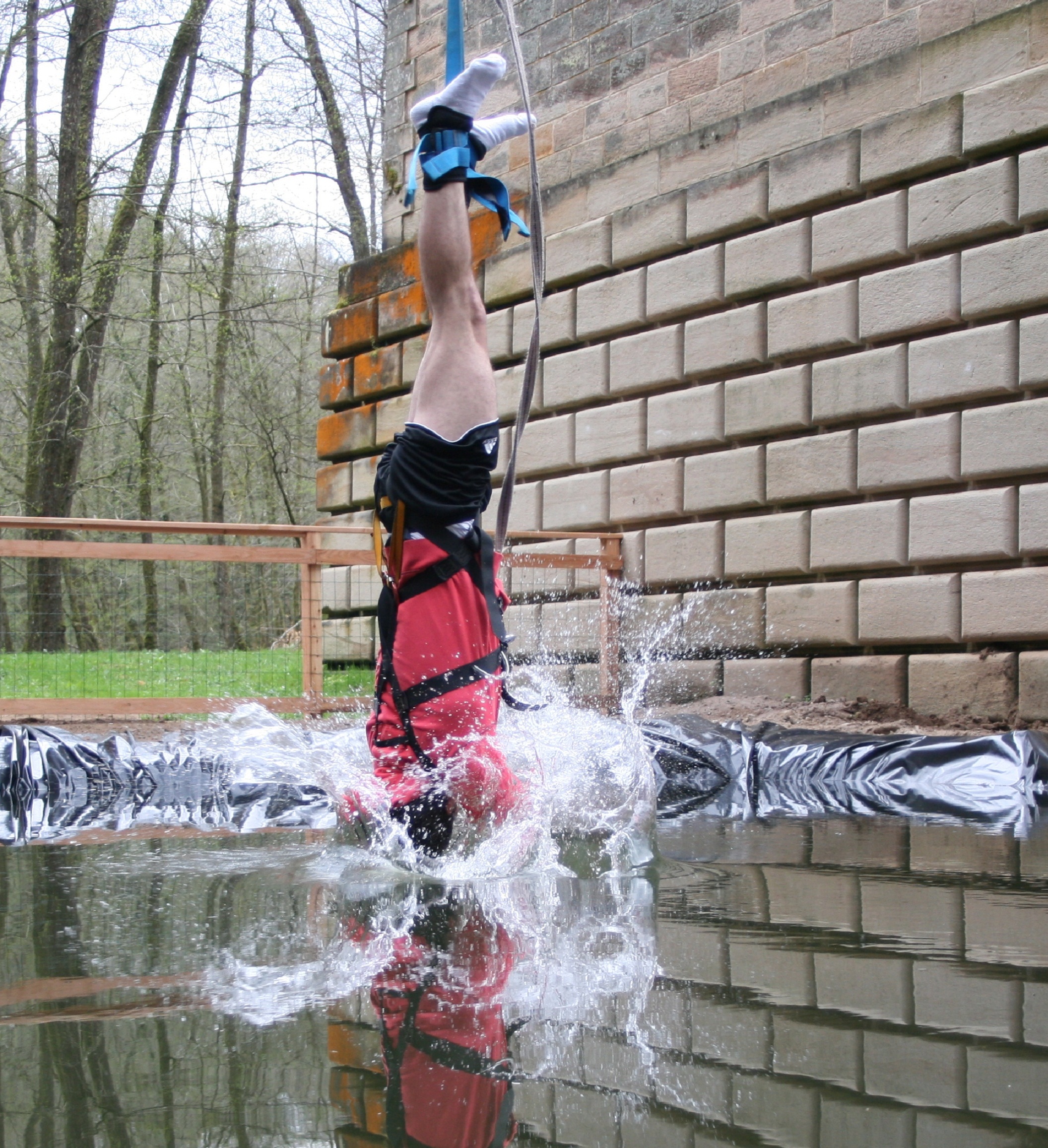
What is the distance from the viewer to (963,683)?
22.6 feet

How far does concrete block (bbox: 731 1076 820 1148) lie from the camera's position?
1.53 meters

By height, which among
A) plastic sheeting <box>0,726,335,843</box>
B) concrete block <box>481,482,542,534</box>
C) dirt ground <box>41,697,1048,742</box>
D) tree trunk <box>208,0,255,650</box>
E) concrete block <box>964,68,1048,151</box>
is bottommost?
plastic sheeting <box>0,726,335,843</box>

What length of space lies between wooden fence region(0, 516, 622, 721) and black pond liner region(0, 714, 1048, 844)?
1458 mm

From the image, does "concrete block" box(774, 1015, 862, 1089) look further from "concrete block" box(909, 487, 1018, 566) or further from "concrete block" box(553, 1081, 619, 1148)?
"concrete block" box(909, 487, 1018, 566)

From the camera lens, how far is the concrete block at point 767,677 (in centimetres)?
777

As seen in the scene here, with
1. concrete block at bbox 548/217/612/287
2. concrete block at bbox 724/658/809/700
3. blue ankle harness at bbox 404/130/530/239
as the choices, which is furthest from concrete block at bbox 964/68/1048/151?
blue ankle harness at bbox 404/130/530/239

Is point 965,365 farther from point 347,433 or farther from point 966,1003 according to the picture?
point 347,433

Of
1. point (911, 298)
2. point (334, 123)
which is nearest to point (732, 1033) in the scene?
point (911, 298)

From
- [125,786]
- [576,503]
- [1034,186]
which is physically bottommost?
[125,786]

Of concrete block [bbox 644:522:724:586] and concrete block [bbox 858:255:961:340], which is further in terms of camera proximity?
concrete block [bbox 644:522:724:586]

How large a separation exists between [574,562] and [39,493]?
35.0 feet

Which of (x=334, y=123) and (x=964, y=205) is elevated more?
(x=334, y=123)

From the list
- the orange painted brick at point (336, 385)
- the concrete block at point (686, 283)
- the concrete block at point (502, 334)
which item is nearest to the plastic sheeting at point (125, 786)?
the concrete block at point (686, 283)

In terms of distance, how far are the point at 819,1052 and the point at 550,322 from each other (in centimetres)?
819
